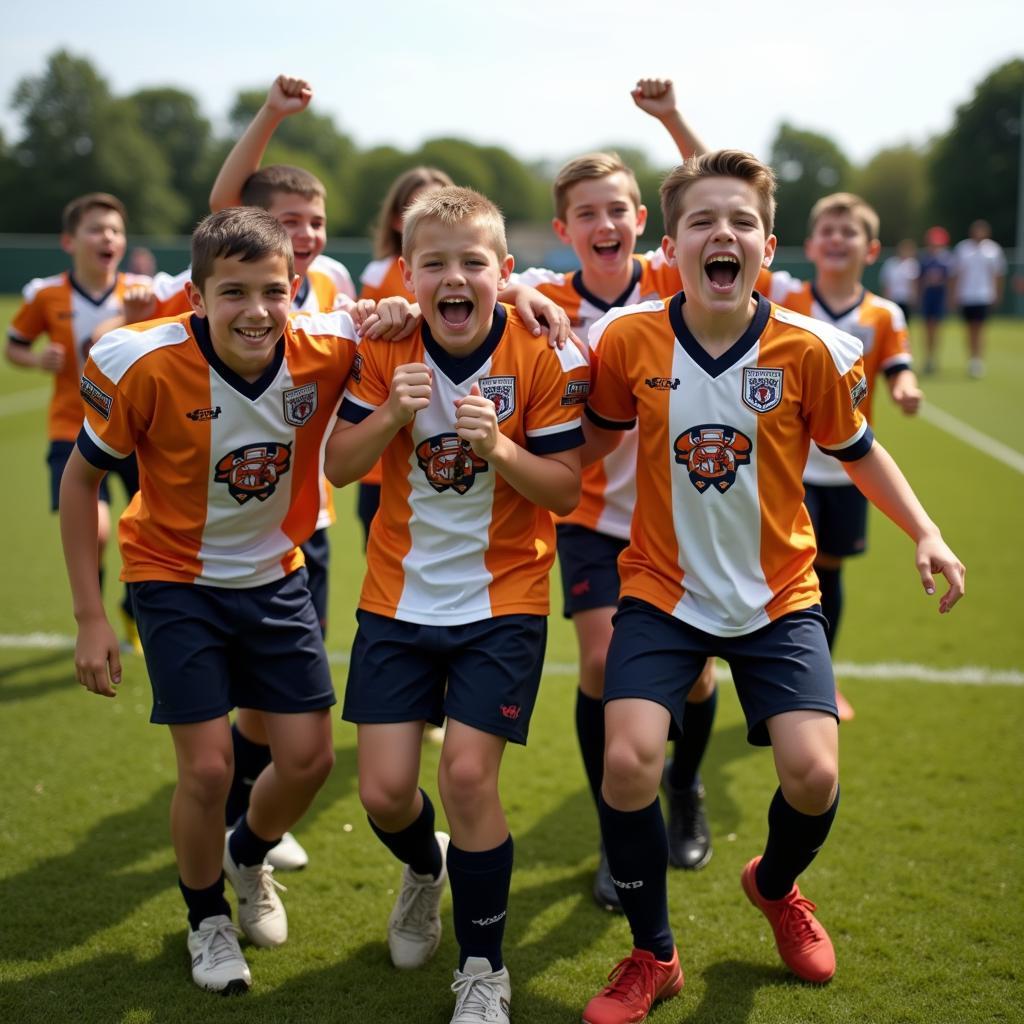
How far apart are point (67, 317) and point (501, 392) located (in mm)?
3791

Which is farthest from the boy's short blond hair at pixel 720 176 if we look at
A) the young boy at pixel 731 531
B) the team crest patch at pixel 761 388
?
the team crest patch at pixel 761 388

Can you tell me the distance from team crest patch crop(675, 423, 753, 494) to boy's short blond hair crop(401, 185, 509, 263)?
0.71 m

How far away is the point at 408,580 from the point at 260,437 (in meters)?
0.56

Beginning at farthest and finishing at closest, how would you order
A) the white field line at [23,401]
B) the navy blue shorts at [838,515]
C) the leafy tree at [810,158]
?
the leafy tree at [810,158], the white field line at [23,401], the navy blue shorts at [838,515]

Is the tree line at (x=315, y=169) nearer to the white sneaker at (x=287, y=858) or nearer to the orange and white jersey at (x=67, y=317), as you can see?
the orange and white jersey at (x=67, y=317)

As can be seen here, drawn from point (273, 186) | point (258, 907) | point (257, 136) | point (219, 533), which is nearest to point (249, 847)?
point (258, 907)

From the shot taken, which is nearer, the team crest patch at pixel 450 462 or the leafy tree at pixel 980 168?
the team crest patch at pixel 450 462

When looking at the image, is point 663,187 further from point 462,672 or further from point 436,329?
point 462,672

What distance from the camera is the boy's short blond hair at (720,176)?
2947 millimetres

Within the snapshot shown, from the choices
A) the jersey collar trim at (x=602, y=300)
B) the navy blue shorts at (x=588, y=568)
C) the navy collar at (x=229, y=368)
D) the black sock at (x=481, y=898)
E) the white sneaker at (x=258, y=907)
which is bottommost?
the white sneaker at (x=258, y=907)

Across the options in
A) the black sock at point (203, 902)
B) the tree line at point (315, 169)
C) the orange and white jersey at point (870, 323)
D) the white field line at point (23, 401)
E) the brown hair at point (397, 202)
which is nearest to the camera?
the black sock at point (203, 902)

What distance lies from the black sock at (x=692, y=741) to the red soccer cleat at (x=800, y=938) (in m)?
0.69

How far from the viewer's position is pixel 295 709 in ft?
10.1

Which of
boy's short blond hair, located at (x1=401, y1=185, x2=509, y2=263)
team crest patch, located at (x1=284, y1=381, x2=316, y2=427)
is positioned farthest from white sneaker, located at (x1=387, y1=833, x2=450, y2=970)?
boy's short blond hair, located at (x1=401, y1=185, x2=509, y2=263)
